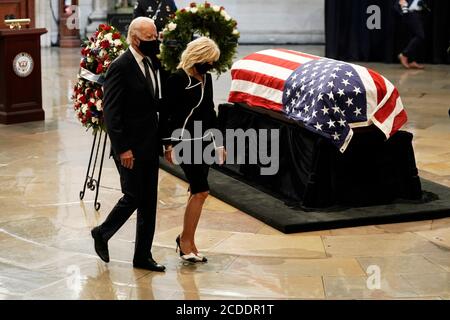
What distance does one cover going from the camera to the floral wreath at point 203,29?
983 centimetres

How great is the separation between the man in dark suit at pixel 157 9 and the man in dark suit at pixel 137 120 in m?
4.81

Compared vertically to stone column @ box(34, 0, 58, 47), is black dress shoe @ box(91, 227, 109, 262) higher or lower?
lower

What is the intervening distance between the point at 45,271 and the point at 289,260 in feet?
5.77

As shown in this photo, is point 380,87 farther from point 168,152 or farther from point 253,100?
point 168,152

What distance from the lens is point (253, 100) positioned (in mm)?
9742

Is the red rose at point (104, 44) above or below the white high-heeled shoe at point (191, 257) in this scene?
above

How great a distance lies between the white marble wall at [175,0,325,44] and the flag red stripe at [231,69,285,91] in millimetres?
11559

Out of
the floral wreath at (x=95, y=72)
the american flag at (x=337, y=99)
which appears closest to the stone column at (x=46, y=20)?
the american flag at (x=337, y=99)

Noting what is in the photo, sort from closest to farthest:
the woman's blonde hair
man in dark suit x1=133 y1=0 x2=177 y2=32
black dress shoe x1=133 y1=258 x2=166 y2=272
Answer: the woman's blonde hair, black dress shoe x1=133 y1=258 x2=166 y2=272, man in dark suit x1=133 y1=0 x2=177 y2=32

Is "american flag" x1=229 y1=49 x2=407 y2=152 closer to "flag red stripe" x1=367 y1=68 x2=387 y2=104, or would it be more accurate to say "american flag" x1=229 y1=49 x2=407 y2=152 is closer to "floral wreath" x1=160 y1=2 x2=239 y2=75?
"flag red stripe" x1=367 y1=68 x2=387 y2=104

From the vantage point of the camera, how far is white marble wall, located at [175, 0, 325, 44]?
70.6 feet

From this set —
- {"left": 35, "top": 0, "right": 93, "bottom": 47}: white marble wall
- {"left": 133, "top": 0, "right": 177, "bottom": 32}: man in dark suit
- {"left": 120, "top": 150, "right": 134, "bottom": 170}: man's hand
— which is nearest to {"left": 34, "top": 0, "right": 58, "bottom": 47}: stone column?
{"left": 35, "top": 0, "right": 93, "bottom": 47}: white marble wall

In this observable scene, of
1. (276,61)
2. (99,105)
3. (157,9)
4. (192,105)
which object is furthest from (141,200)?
(157,9)

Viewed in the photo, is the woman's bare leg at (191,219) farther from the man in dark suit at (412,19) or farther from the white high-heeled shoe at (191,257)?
the man in dark suit at (412,19)
